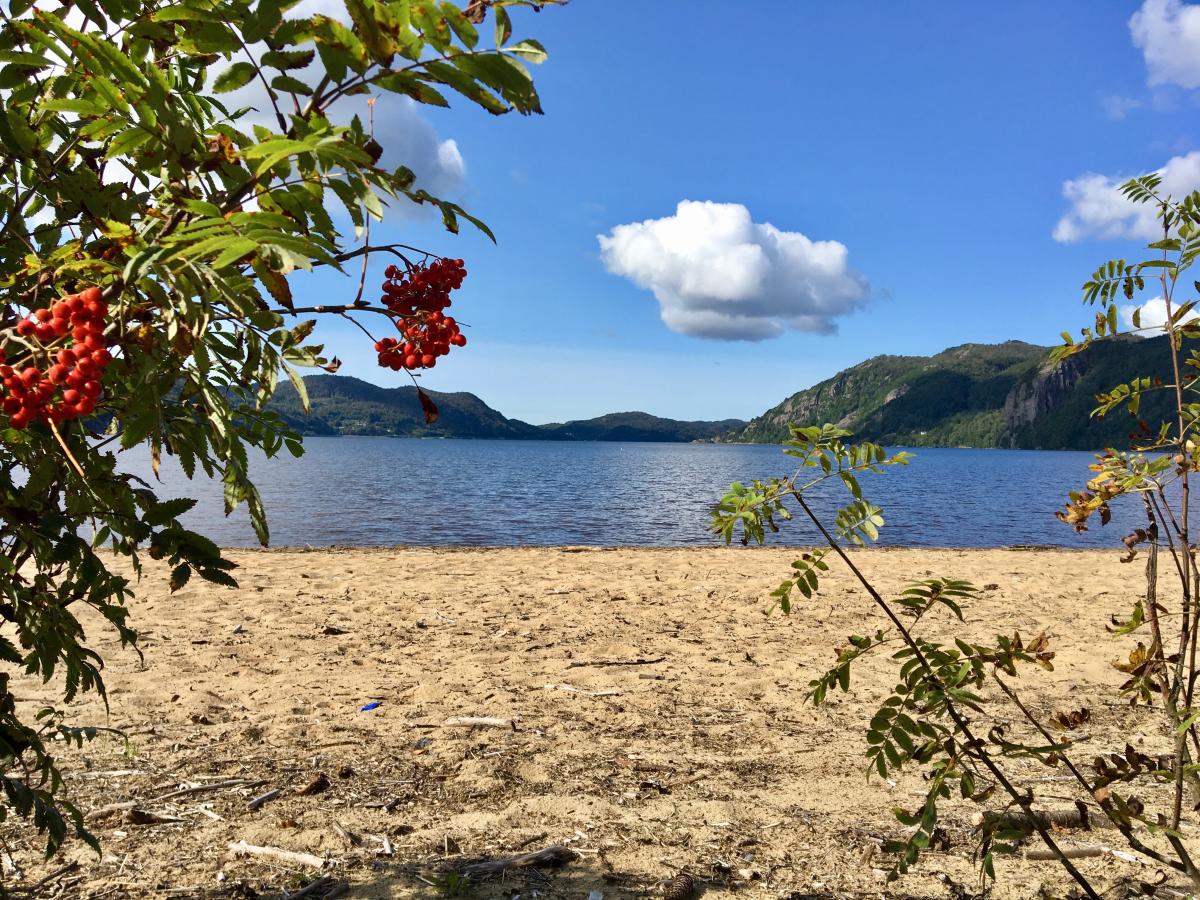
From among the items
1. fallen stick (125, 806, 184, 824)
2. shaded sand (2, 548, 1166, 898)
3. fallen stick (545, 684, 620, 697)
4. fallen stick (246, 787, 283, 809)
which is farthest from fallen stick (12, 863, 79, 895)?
fallen stick (545, 684, 620, 697)

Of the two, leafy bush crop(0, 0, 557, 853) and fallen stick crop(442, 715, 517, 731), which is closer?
leafy bush crop(0, 0, 557, 853)

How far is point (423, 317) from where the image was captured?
2213 mm

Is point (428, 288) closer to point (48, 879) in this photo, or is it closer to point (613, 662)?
point (48, 879)

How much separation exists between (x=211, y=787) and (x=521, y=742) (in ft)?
7.16

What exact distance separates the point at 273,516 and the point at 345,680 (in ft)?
90.2

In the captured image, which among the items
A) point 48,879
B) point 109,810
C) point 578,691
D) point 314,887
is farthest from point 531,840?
point 578,691

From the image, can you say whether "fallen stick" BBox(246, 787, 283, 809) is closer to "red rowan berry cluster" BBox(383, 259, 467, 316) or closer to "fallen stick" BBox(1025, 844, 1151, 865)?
"red rowan berry cluster" BBox(383, 259, 467, 316)

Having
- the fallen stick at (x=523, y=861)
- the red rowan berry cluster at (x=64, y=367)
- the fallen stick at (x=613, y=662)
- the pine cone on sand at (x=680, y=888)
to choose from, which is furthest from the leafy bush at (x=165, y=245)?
the fallen stick at (x=613, y=662)

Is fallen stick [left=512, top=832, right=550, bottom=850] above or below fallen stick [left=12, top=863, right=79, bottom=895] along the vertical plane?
below

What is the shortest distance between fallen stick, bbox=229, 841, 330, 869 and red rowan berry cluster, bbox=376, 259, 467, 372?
3133 millimetres

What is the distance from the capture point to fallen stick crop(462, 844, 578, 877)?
3.92 meters

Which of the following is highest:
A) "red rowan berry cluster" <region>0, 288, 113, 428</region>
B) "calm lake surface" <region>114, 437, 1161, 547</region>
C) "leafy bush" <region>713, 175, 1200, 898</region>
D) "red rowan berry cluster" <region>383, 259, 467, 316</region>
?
"red rowan berry cluster" <region>383, 259, 467, 316</region>

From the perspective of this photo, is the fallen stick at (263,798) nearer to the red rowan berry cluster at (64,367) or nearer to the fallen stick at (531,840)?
the fallen stick at (531,840)

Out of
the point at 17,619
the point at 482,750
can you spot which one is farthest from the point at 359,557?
the point at 17,619
